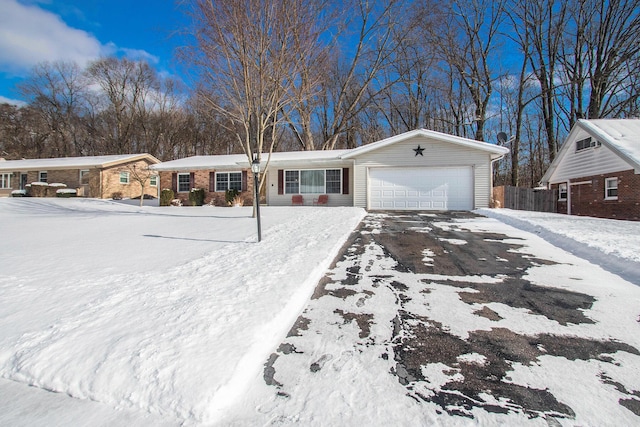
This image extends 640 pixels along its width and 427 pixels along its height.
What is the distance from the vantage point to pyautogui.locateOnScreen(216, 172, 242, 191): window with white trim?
15469 mm

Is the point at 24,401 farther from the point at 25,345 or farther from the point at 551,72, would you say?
the point at 551,72

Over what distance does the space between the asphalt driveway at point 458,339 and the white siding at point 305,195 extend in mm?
9701

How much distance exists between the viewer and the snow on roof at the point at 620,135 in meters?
11.3

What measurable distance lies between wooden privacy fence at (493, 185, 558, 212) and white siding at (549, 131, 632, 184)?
1.14 metres

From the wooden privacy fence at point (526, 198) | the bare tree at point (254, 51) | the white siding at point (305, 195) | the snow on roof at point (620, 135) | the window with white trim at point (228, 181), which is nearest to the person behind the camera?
the bare tree at point (254, 51)

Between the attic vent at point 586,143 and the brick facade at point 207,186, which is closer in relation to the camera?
Result: the attic vent at point 586,143

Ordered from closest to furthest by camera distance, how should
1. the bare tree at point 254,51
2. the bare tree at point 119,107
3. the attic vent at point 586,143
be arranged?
1. the bare tree at point 254,51
2. the attic vent at point 586,143
3. the bare tree at point 119,107

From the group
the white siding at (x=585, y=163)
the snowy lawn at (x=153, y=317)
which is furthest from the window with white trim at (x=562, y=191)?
the snowy lawn at (x=153, y=317)

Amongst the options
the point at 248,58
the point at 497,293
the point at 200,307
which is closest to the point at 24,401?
the point at 200,307

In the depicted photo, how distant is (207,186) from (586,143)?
1895 centimetres

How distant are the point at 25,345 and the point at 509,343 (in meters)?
3.72

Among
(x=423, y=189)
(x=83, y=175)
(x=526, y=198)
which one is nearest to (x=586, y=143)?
(x=526, y=198)

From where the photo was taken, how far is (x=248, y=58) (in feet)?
26.5

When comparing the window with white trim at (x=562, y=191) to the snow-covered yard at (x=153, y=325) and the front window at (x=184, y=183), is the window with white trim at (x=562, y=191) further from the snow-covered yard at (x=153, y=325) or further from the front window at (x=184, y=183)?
the front window at (x=184, y=183)
